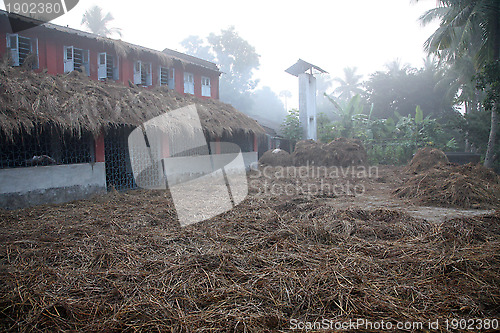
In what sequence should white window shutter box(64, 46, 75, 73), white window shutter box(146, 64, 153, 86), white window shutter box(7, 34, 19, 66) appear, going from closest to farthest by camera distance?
white window shutter box(7, 34, 19, 66) → white window shutter box(64, 46, 75, 73) → white window shutter box(146, 64, 153, 86)

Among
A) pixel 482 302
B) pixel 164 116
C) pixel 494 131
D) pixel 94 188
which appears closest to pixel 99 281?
pixel 482 302

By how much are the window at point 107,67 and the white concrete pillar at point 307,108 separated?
35.7 feet

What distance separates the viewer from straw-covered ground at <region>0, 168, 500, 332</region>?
2254mm

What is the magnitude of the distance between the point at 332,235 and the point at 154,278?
2134 mm

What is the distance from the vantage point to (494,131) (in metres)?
10.2

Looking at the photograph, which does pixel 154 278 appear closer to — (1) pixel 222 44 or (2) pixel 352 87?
(1) pixel 222 44

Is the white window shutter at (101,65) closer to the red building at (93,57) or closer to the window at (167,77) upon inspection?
the red building at (93,57)

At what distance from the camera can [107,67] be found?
10.2 metres

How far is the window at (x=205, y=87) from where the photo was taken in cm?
1357

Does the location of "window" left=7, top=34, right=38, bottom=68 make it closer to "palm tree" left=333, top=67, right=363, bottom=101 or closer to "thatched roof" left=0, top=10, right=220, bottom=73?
"thatched roof" left=0, top=10, right=220, bottom=73

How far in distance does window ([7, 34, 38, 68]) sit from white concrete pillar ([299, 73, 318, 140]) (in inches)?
519

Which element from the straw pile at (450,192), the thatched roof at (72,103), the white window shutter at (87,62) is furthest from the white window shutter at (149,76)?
the straw pile at (450,192)

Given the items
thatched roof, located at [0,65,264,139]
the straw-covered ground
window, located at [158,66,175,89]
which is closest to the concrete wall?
thatched roof, located at [0,65,264,139]

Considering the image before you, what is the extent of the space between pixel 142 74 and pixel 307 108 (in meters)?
10.1
